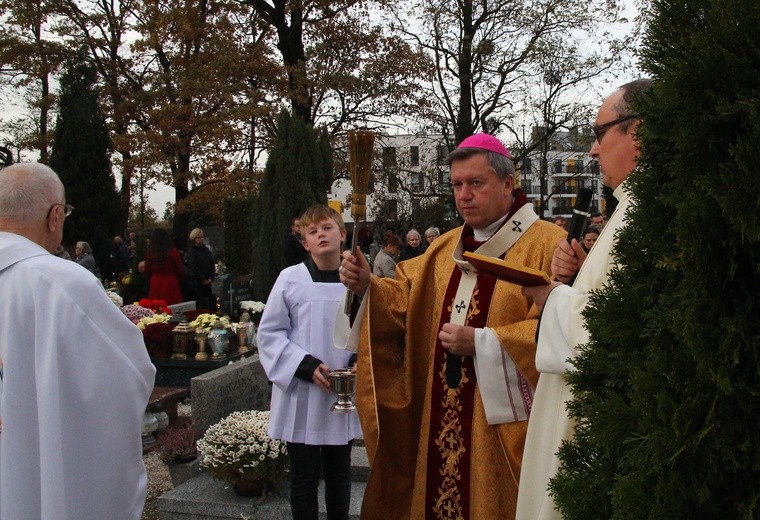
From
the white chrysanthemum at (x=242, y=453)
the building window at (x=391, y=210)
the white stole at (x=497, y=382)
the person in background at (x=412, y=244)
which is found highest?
the building window at (x=391, y=210)

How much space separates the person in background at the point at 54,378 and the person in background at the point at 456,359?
3.49ft

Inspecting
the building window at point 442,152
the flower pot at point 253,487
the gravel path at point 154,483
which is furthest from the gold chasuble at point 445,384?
the building window at point 442,152

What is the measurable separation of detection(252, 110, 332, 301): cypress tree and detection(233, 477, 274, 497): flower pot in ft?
27.5

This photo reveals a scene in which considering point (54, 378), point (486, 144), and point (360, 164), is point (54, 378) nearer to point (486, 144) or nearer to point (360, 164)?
point (360, 164)

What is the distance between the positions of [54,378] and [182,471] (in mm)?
3404

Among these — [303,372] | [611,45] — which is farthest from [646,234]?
[611,45]

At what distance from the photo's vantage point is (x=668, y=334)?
4.61ft

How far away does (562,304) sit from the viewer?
2.15 meters

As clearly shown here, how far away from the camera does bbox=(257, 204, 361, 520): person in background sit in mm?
4070

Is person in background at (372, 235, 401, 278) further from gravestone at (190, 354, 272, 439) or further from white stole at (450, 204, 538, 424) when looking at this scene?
white stole at (450, 204, 538, 424)

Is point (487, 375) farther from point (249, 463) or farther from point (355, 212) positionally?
point (249, 463)

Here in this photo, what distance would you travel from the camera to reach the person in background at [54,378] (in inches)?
101

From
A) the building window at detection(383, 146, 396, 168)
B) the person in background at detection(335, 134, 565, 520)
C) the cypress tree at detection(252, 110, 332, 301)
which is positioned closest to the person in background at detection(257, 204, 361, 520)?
Answer: the person in background at detection(335, 134, 565, 520)

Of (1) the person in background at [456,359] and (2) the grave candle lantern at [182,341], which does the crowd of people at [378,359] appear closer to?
(1) the person in background at [456,359]
